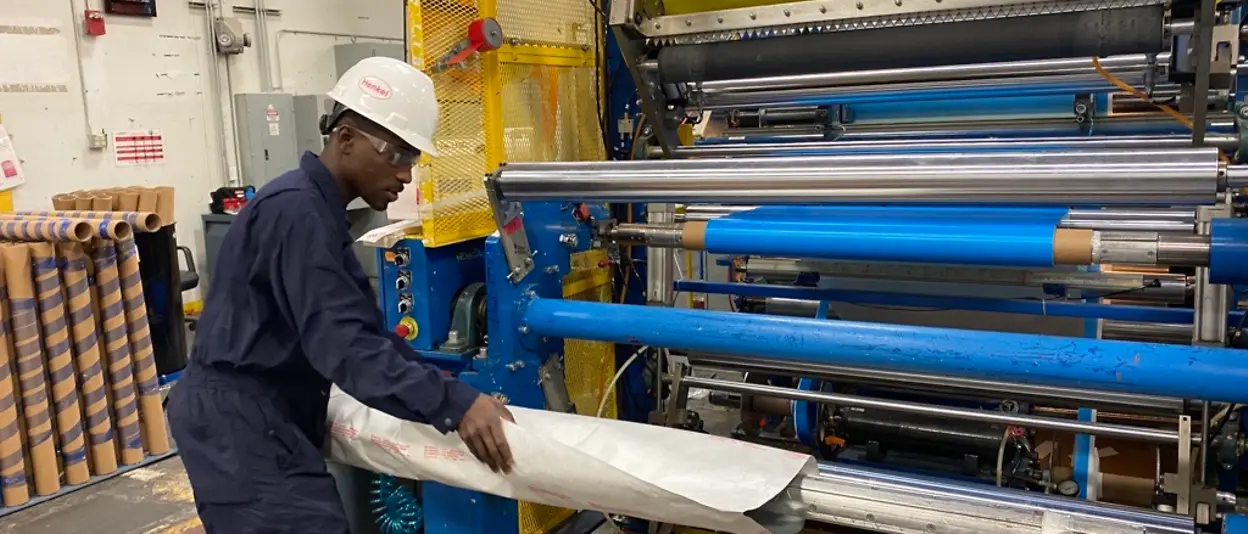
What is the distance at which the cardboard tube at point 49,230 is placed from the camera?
3727mm

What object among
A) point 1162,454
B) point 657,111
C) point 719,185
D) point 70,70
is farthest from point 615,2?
point 70,70

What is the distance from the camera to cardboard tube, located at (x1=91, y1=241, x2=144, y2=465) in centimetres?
402

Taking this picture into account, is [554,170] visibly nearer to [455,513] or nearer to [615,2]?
[615,2]

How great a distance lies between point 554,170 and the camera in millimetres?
2344

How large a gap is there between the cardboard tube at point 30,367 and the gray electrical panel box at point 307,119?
2.68 m

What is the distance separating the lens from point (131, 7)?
551cm

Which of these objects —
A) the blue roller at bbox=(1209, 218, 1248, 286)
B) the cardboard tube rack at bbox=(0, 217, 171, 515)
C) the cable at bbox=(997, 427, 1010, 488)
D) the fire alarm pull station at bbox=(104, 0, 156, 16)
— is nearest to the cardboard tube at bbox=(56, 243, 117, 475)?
the cardboard tube rack at bbox=(0, 217, 171, 515)

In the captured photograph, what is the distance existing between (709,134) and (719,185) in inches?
79.1

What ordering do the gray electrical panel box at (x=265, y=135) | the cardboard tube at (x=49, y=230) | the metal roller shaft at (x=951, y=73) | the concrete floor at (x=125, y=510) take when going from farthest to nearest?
the gray electrical panel box at (x=265, y=135)
the cardboard tube at (x=49, y=230)
the concrete floor at (x=125, y=510)
the metal roller shaft at (x=951, y=73)

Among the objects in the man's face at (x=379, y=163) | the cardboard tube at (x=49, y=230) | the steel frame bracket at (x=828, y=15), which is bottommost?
the cardboard tube at (x=49, y=230)

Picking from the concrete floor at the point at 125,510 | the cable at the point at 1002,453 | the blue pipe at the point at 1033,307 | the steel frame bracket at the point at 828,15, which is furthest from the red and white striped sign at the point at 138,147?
the cable at the point at 1002,453

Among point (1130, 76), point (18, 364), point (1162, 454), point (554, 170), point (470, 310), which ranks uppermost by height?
point (1130, 76)

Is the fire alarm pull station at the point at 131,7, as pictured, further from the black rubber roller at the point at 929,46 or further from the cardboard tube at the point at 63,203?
the black rubber roller at the point at 929,46

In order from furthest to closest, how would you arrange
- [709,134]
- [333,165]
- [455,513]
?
[709,134] → [455,513] → [333,165]
